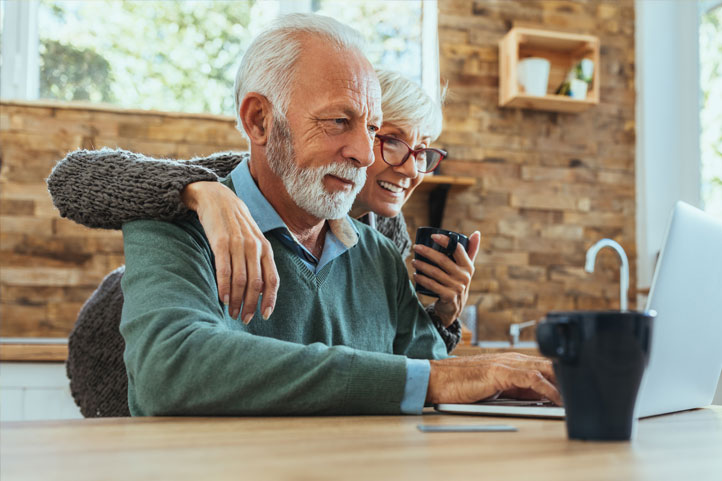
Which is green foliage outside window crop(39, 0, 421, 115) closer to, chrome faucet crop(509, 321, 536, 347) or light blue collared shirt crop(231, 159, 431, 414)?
chrome faucet crop(509, 321, 536, 347)

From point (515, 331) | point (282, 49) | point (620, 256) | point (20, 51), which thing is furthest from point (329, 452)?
point (20, 51)

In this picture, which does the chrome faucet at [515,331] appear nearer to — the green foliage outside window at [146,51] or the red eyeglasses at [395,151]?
the red eyeglasses at [395,151]

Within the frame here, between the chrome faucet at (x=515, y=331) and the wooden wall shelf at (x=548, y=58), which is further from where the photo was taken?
the wooden wall shelf at (x=548, y=58)

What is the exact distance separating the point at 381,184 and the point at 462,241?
0.42 metres

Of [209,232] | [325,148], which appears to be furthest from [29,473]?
[325,148]

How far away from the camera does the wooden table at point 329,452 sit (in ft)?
1.77

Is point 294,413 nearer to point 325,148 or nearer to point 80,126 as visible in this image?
point 325,148

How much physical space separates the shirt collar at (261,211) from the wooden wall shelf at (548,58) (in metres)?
2.08

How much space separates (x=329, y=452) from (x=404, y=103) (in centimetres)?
134

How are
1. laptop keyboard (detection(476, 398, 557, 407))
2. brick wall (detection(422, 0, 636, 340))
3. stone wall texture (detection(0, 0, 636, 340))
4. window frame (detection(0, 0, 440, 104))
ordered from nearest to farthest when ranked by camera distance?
laptop keyboard (detection(476, 398, 557, 407)) → stone wall texture (detection(0, 0, 636, 340)) → window frame (detection(0, 0, 440, 104)) → brick wall (detection(422, 0, 636, 340))

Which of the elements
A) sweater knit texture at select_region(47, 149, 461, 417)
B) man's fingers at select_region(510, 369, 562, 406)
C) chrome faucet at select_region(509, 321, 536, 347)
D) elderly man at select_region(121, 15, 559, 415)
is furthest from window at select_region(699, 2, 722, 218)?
man's fingers at select_region(510, 369, 562, 406)

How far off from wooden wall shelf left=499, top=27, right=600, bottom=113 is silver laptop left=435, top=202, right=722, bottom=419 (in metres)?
2.47

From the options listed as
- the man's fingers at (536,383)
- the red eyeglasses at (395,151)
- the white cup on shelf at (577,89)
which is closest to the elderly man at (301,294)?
the man's fingers at (536,383)

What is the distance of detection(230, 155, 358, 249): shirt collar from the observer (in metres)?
1.32
